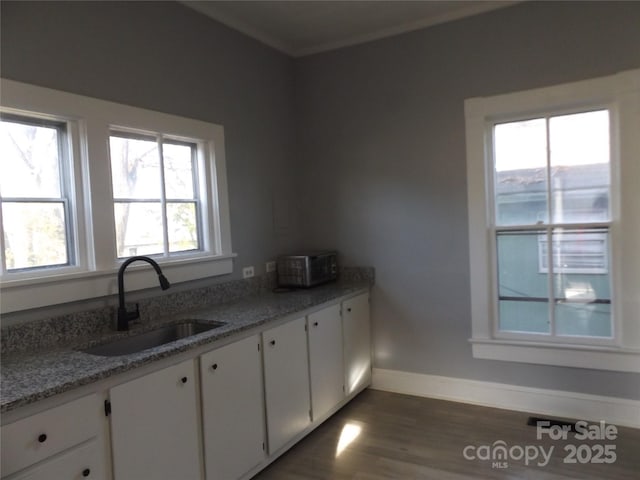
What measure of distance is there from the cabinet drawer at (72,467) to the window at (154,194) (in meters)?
1.11

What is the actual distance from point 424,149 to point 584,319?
1.58 metres

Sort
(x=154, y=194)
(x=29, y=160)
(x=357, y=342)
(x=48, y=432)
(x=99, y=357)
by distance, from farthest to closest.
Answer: (x=357, y=342) < (x=154, y=194) < (x=29, y=160) < (x=99, y=357) < (x=48, y=432)

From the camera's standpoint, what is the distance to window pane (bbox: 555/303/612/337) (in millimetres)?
2939

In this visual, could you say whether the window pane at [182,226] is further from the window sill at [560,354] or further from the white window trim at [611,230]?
the window sill at [560,354]

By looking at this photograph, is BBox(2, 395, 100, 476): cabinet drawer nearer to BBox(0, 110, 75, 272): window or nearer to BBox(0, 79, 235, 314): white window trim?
BBox(0, 79, 235, 314): white window trim

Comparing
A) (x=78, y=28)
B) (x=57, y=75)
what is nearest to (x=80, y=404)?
(x=57, y=75)

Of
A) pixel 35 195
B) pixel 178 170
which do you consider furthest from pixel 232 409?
pixel 178 170

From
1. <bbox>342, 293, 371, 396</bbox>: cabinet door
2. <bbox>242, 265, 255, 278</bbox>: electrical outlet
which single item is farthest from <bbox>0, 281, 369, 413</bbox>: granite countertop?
<bbox>342, 293, 371, 396</bbox>: cabinet door

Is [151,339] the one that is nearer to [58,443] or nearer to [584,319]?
[58,443]

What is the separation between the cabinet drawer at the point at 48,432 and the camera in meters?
1.39

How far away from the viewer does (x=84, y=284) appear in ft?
7.21

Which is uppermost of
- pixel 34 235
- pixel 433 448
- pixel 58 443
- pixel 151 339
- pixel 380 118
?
pixel 380 118

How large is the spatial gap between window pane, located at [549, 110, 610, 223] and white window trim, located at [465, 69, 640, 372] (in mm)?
68

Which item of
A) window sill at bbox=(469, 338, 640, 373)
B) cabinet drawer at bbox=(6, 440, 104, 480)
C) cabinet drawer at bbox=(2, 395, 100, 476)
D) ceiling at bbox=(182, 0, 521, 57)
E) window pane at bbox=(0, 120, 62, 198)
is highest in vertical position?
ceiling at bbox=(182, 0, 521, 57)
